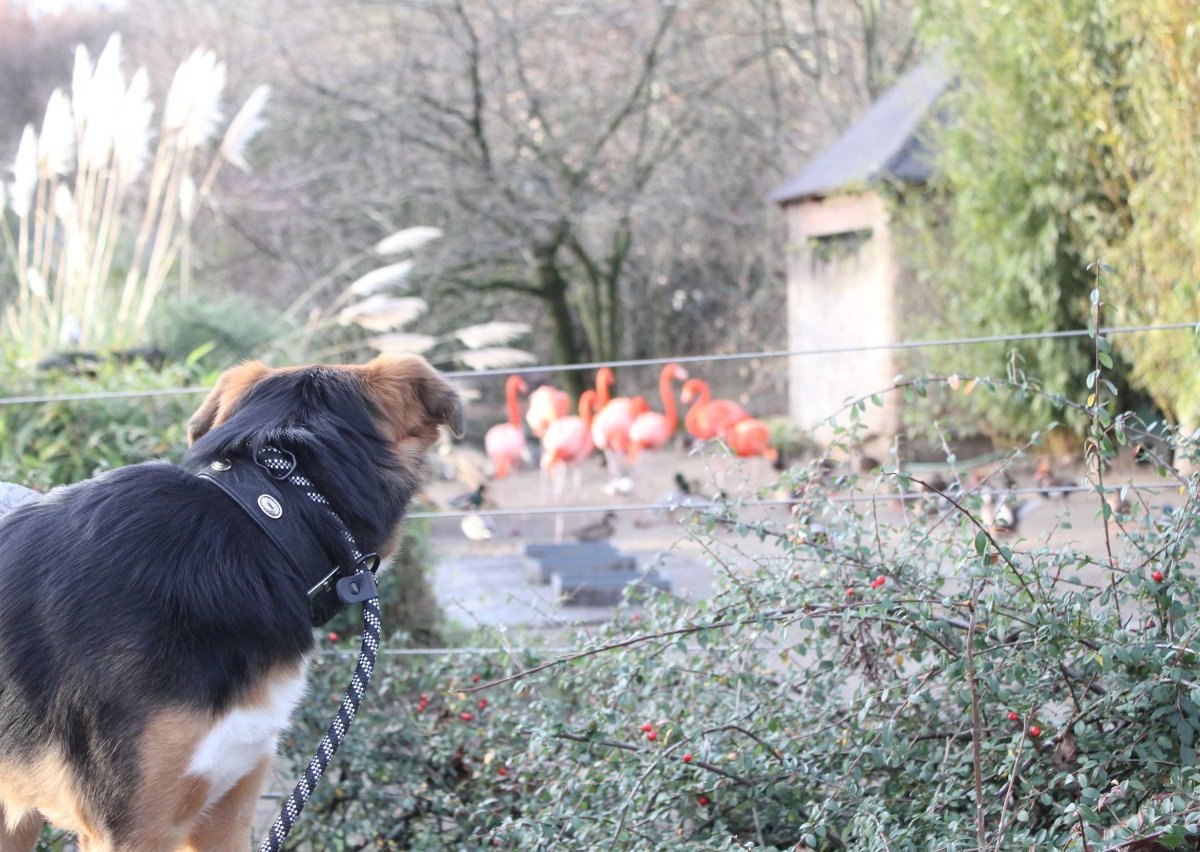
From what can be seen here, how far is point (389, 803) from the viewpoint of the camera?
379 centimetres

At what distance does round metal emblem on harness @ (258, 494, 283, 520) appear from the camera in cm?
259

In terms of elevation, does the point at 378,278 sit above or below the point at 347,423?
above

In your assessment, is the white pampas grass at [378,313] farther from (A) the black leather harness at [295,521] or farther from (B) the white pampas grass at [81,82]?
(A) the black leather harness at [295,521]

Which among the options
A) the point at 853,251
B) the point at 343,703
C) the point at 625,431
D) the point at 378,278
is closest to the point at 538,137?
the point at 853,251

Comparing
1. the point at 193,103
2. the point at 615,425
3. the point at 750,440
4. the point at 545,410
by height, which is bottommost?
the point at 750,440

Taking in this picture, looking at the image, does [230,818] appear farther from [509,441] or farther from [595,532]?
[509,441]

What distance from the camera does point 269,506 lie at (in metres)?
2.59

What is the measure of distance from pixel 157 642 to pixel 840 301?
42.6ft

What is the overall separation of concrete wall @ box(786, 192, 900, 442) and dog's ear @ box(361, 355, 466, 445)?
10.5 m

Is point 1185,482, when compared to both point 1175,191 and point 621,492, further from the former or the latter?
point 621,492

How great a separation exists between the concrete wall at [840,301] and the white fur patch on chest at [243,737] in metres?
11.0

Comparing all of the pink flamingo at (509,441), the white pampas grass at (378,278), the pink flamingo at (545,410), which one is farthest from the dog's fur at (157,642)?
the pink flamingo at (545,410)

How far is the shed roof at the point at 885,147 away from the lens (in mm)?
12961

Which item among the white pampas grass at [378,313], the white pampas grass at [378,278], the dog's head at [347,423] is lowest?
the dog's head at [347,423]
